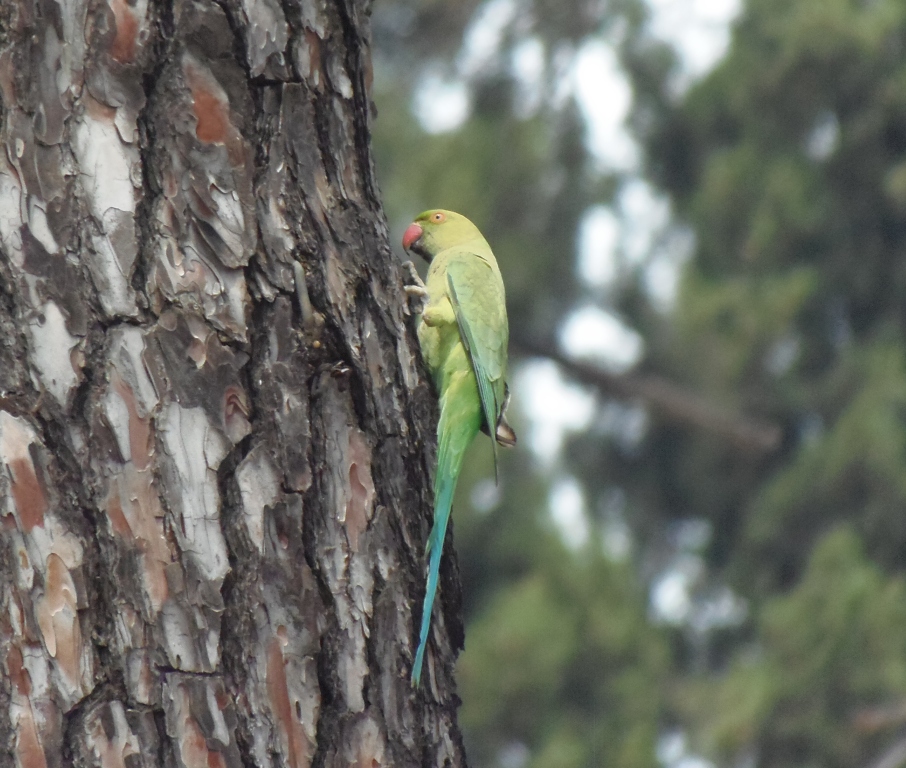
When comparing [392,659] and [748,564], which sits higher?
[748,564]

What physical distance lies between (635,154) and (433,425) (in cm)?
982

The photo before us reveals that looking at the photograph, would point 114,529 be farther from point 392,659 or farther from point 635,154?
point 635,154

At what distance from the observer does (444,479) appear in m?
2.20

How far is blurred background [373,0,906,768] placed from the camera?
8.67 m

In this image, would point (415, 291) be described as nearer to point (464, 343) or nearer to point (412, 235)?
point (464, 343)

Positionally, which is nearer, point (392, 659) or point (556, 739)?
point (392, 659)

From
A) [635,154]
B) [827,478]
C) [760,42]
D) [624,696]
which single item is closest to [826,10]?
[760,42]

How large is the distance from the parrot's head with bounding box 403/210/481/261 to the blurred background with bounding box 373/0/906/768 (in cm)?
327

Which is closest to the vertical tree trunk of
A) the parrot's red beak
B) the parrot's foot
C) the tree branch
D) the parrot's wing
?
the parrot's wing

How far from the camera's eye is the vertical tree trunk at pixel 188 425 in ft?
5.26

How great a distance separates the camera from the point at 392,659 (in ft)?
5.76

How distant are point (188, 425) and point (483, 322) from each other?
1.69 m

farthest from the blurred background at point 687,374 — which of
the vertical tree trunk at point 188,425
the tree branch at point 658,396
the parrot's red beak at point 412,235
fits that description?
the vertical tree trunk at point 188,425

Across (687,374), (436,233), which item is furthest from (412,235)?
(687,374)
